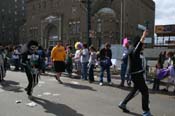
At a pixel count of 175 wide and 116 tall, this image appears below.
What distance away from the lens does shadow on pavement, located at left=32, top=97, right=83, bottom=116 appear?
8.92 metres

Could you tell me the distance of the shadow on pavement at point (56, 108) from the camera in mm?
8922

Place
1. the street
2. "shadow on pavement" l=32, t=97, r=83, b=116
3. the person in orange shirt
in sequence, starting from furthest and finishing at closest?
the person in orange shirt
the street
"shadow on pavement" l=32, t=97, r=83, b=116

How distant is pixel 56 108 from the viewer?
9.55m

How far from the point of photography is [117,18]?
75.7m

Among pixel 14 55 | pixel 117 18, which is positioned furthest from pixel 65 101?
pixel 117 18

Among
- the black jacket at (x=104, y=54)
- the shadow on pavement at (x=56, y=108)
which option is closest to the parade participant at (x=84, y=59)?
the black jacket at (x=104, y=54)

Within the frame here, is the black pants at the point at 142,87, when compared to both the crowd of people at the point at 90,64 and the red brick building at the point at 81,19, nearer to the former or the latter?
the crowd of people at the point at 90,64

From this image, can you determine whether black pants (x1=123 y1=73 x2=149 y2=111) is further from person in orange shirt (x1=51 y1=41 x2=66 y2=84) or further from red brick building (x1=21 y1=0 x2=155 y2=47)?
red brick building (x1=21 y1=0 x2=155 y2=47)

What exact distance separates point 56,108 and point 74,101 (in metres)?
1.07

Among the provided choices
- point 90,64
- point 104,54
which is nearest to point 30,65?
point 104,54

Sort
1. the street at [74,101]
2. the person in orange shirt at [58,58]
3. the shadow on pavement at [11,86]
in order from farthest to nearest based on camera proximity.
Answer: the person in orange shirt at [58,58], the shadow on pavement at [11,86], the street at [74,101]

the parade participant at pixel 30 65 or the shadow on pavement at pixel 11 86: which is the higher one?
the parade participant at pixel 30 65

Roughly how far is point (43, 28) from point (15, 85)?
250ft

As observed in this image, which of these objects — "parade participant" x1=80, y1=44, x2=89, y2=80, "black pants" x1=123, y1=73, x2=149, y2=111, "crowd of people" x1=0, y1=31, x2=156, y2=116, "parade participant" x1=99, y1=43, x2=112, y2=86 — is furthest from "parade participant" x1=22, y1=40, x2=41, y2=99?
"parade participant" x1=80, y1=44, x2=89, y2=80
